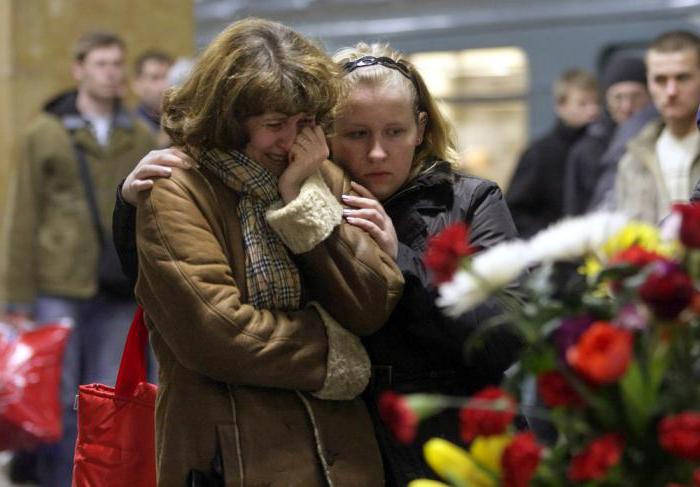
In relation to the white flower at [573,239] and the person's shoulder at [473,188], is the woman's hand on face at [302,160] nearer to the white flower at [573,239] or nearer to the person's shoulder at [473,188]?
the person's shoulder at [473,188]

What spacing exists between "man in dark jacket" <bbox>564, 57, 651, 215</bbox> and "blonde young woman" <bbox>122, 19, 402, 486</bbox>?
508 cm

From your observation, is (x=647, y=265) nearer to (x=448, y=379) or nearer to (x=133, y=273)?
(x=448, y=379)

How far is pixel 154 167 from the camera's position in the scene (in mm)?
3055

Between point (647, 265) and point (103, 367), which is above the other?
point (647, 265)

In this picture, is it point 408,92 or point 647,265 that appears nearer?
point 647,265

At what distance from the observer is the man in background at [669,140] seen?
20.1ft

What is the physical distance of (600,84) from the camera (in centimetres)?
1048

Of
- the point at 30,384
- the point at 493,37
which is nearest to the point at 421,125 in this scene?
the point at 30,384

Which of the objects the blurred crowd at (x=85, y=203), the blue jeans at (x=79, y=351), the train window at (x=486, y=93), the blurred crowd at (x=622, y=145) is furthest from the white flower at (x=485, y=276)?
the train window at (x=486, y=93)

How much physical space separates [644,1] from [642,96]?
2024 millimetres

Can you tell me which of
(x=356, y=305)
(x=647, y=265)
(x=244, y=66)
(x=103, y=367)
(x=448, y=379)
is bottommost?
(x=103, y=367)

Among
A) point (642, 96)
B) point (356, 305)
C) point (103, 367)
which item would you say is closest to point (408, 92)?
point (356, 305)

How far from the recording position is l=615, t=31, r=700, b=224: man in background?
20.1 ft

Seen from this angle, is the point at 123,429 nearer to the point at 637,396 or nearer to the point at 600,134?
the point at 637,396
